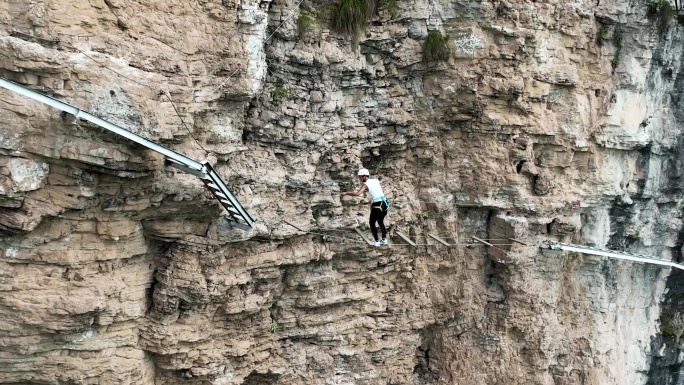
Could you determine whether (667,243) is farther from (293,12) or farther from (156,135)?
(156,135)

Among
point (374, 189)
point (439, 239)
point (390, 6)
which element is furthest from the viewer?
point (439, 239)

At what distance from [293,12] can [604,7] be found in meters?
5.68

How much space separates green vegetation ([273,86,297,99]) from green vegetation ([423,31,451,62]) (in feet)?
7.76

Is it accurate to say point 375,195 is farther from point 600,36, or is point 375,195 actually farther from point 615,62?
point 615,62

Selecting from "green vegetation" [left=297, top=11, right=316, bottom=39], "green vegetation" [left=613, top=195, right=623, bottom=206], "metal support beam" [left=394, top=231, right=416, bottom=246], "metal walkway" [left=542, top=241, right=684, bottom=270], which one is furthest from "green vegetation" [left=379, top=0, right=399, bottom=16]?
"green vegetation" [left=613, top=195, right=623, bottom=206]

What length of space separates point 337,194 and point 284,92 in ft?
5.76

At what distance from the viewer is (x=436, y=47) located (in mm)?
11602

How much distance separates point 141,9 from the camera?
28.9ft

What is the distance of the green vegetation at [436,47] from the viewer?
1158cm

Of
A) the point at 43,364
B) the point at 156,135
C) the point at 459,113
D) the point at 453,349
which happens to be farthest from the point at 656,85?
the point at 43,364

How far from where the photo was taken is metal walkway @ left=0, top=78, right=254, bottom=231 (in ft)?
25.0

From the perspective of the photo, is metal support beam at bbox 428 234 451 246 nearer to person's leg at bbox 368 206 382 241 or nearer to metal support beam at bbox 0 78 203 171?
person's leg at bbox 368 206 382 241

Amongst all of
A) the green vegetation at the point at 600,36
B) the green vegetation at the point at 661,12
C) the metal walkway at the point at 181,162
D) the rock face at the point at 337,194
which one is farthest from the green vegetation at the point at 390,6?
the green vegetation at the point at 661,12

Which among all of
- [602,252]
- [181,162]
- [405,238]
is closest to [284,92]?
[181,162]
